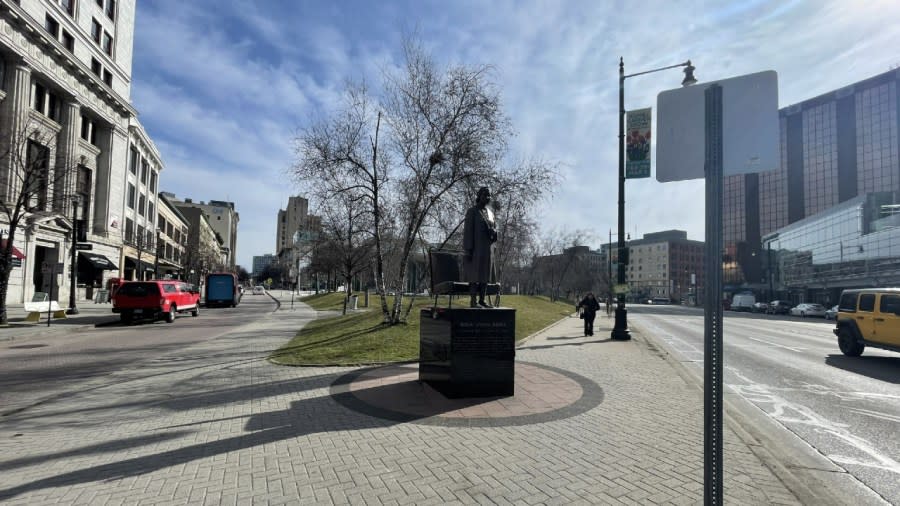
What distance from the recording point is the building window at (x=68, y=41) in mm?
A: 34206

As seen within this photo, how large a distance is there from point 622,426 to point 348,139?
14.0m

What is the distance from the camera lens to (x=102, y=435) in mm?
5230

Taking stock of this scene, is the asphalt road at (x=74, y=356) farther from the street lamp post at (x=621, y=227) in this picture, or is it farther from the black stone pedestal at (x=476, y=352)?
the street lamp post at (x=621, y=227)

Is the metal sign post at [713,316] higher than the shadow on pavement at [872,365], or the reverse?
the metal sign post at [713,316]

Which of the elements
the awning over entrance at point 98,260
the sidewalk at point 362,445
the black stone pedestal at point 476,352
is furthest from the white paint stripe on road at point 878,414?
the awning over entrance at point 98,260

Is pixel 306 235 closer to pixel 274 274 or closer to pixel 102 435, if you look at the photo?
pixel 102 435

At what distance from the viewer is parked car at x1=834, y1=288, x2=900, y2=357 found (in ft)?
37.8

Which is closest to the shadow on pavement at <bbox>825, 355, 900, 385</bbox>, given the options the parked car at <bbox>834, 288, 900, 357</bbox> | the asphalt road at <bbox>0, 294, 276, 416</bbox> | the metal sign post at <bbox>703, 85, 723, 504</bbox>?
the parked car at <bbox>834, 288, 900, 357</bbox>

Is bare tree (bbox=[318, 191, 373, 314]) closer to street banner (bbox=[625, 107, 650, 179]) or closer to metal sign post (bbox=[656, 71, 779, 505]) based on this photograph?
street banner (bbox=[625, 107, 650, 179])

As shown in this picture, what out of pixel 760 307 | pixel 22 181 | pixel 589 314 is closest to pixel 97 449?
pixel 589 314

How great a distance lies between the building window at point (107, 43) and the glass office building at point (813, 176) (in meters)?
85.5

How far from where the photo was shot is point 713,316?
8.55 ft

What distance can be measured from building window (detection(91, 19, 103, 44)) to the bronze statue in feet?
150

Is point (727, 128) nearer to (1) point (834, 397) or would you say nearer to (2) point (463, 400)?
(2) point (463, 400)
